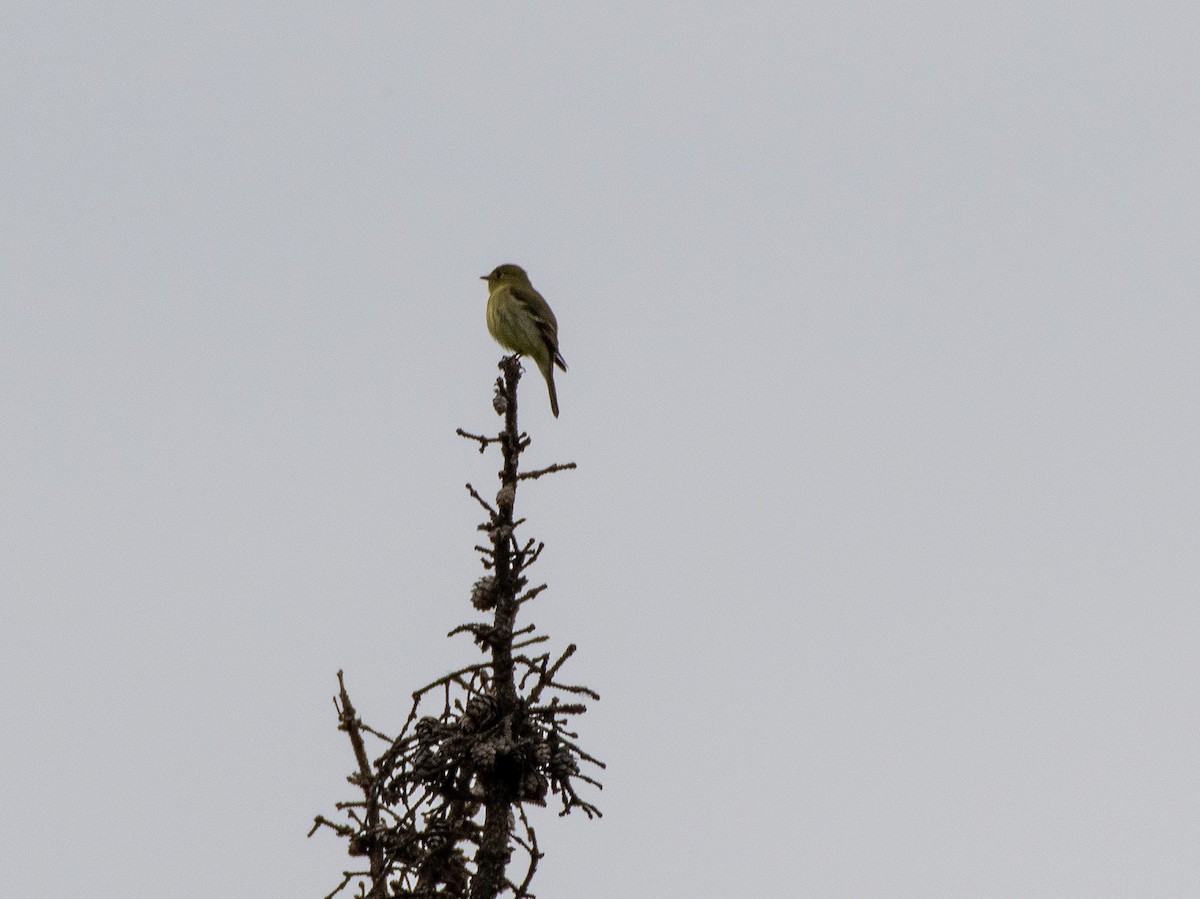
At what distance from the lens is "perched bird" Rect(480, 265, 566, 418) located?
12.8 metres

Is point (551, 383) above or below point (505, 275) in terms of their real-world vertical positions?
below

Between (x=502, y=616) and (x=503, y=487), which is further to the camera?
(x=503, y=487)

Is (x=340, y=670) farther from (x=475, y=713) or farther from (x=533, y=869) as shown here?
(x=533, y=869)

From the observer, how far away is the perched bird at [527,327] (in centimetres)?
1280

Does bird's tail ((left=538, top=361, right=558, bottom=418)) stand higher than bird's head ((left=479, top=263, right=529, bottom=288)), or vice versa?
bird's head ((left=479, top=263, right=529, bottom=288))

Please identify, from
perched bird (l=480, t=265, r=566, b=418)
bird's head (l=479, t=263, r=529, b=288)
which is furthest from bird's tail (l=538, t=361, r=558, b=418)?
bird's head (l=479, t=263, r=529, b=288)

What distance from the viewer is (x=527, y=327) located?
12.8 m

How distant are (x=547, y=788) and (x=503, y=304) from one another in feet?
29.7

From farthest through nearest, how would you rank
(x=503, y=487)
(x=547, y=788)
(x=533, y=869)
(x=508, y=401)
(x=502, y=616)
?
(x=508, y=401)
(x=503, y=487)
(x=502, y=616)
(x=547, y=788)
(x=533, y=869)

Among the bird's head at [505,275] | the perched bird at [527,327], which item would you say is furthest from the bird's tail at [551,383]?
the bird's head at [505,275]

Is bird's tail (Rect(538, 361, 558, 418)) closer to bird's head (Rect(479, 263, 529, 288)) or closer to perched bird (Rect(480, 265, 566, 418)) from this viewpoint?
perched bird (Rect(480, 265, 566, 418))

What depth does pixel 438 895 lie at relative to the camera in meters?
4.22

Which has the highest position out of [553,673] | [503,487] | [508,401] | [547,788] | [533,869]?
[508,401]

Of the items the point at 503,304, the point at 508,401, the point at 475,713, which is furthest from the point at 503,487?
the point at 503,304
